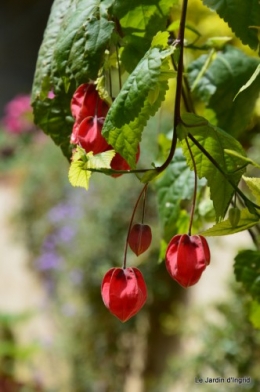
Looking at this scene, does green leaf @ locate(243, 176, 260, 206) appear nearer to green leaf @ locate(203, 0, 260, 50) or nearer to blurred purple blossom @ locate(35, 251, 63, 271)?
green leaf @ locate(203, 0, 260, 50)

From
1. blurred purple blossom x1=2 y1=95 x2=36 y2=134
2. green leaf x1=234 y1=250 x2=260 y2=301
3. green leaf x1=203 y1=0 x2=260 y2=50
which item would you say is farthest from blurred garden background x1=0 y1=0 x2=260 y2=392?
green leaf x1=203 y1=0 x2=260 y2=50

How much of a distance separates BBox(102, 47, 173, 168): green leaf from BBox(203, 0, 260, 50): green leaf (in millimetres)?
57

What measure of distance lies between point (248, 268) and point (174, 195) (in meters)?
0.10

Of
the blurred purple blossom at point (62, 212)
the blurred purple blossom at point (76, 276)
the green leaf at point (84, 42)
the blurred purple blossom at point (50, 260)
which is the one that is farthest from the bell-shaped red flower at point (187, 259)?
the blurred purple blossom at point (50, 260)

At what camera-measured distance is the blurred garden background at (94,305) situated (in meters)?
1.37

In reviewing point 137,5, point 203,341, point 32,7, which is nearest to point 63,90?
point 137,5

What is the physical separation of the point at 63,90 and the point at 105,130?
0.33 ft

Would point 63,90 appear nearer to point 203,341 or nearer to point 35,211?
point 203,341

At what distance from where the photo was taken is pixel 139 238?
1.29ft

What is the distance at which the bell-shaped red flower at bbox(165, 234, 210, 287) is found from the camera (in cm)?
37

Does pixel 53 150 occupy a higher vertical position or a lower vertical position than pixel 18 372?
higher

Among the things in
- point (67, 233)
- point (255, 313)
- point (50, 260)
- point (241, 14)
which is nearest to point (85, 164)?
point (241, 14)

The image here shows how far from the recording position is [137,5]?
1.32 feet

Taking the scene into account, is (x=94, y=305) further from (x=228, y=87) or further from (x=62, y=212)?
(x=228, y=87)
